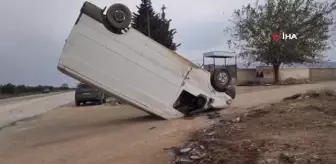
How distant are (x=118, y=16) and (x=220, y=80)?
12.8 feet

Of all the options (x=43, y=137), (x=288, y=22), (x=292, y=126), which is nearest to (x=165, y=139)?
(x=292, y=126)

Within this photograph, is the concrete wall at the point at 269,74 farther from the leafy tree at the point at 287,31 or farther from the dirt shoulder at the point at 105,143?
the dirt shoulder at the point at 105,143

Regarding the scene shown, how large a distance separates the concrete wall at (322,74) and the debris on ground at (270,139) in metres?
31.1

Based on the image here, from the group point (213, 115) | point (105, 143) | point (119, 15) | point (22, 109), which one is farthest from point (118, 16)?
point (22, 109)

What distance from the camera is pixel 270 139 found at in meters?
8.42

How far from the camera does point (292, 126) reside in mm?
9656

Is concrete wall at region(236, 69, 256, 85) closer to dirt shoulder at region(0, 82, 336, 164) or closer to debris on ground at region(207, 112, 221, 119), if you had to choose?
dirt shoulder at region(0, 82, 336, 164)

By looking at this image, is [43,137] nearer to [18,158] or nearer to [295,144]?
[18,158]

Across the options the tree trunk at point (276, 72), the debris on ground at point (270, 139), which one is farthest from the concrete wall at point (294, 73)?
Result: the debris on ground at point (270, 139)

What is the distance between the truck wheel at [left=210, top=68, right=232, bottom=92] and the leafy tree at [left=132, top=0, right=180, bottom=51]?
31598 millimetres

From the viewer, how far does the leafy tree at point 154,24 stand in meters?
47.1

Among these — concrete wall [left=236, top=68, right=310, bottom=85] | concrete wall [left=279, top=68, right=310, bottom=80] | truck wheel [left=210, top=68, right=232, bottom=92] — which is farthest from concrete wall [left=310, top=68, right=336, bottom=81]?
truck wheel [left=210, top=68, right=232, bottom=92]

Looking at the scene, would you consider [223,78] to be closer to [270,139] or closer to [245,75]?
[270,139]

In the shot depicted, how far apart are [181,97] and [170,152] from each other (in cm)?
633
